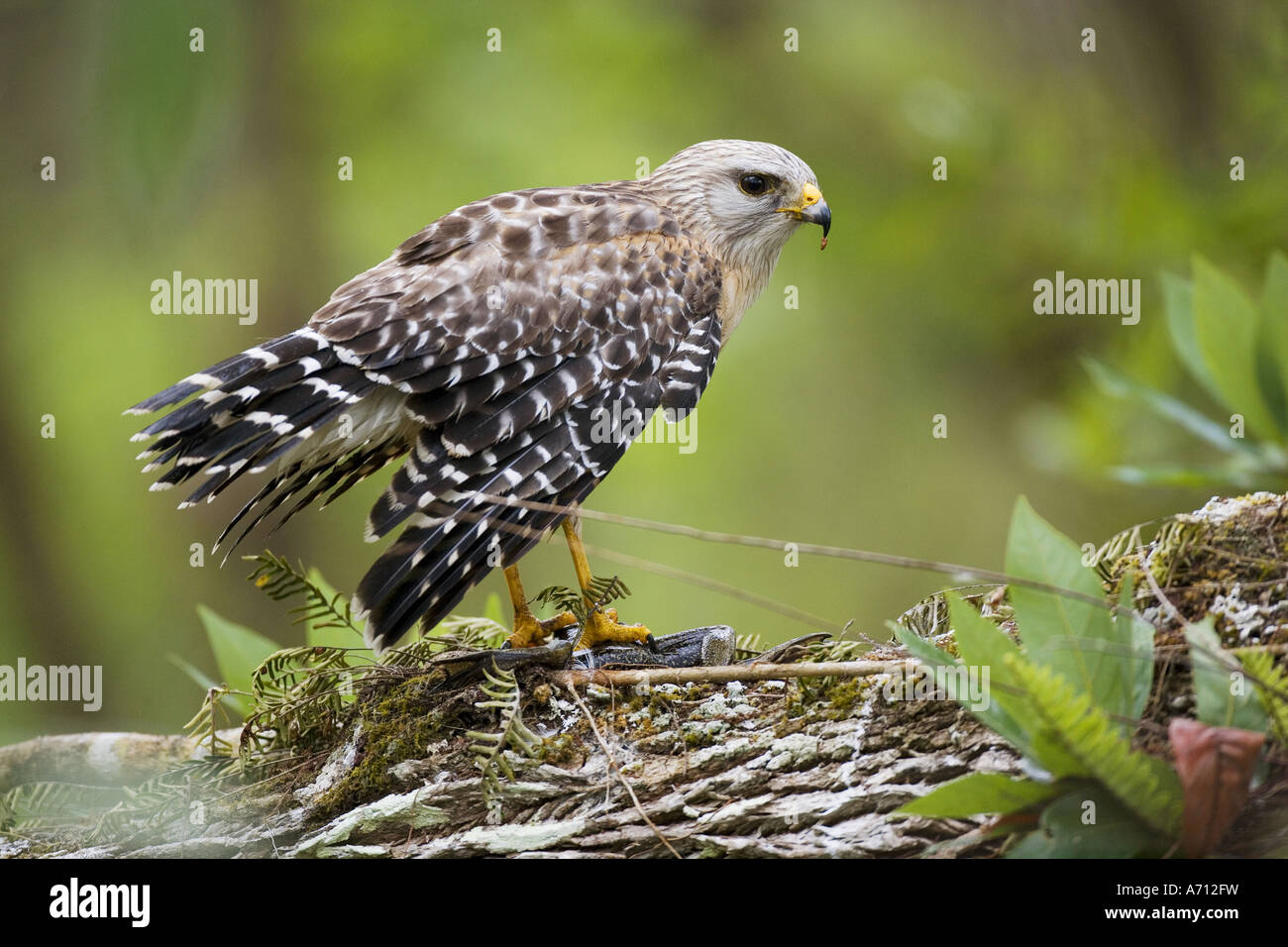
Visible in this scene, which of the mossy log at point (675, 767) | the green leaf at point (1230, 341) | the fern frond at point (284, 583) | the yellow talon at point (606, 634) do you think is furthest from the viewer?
the yellow talon at point (606, 634)

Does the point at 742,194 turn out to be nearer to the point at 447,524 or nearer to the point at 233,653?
the point at 447,524

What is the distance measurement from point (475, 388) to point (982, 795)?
1493 millimetres

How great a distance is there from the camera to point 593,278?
9.78ft

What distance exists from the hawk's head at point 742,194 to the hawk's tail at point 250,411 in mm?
1291

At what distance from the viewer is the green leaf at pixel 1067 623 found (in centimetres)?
198

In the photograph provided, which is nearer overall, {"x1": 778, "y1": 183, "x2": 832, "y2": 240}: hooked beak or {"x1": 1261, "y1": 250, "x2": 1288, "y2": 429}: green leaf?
{"x1": 1261, "y1": 250, "x2": 1288, "y2": 429}: green leaf

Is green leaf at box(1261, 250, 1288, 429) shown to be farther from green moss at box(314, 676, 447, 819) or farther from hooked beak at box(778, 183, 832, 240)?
green moss at box(314, 676, 447, 819)

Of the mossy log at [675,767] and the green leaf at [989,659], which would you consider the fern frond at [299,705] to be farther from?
the green leaf at [989,659]

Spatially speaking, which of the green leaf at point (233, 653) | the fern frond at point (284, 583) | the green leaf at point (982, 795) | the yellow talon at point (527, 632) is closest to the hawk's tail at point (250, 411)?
the fern frond at point (284, 583)

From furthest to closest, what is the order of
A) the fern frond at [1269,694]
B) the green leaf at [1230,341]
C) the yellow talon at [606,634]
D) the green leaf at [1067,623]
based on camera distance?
the yellow talon at [606,634]
the green leaf at [1230,341]
the green leaf at [1067,623]
the fern frond at [1269,694]

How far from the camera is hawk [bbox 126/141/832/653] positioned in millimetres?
2486

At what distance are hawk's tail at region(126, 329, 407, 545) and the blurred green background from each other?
7.70ft
